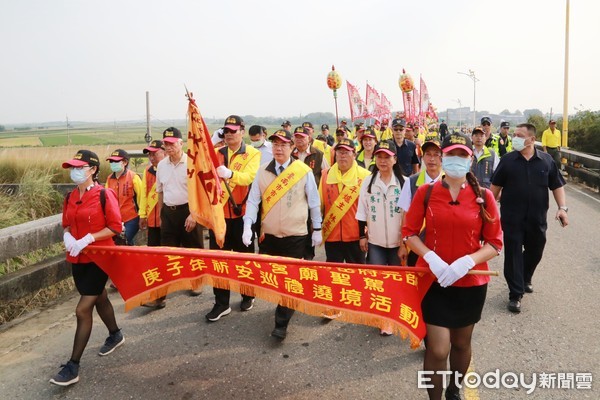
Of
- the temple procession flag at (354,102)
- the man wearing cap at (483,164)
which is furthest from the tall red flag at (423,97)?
the man wearing cap at (483,164)

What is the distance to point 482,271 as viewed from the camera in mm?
2822

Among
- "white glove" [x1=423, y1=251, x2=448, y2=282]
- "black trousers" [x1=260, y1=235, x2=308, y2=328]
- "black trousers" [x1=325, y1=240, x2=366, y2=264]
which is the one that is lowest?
"black trousers" [x1=325, y1=240, x2=366, y2=264]

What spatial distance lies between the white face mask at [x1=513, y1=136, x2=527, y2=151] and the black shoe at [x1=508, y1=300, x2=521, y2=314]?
167cm

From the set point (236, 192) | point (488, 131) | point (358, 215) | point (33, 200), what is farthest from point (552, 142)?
point (33, 200)

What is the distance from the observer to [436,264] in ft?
9.25

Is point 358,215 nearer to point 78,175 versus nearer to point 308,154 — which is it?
point 78,175

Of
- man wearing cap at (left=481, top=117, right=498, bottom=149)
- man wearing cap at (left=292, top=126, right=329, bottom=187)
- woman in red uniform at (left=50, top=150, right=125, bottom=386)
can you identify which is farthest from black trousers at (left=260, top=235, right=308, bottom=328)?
man wearing cap at (left=481, top=117, right=498, bottom=149)

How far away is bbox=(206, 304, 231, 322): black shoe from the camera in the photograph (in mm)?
4848

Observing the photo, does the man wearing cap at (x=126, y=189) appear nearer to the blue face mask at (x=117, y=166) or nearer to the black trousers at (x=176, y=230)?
the blue face mask at (x=117, y=166)

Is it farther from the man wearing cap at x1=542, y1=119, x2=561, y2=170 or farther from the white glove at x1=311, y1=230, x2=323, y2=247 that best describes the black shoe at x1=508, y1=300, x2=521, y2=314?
the man wearing cap at x1=542, y1=119, x2=561, y2=170

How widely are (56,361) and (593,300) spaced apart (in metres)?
5.58

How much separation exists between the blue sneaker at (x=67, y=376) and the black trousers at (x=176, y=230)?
6.08ft

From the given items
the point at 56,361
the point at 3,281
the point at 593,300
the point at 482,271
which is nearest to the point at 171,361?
the point at 56,361

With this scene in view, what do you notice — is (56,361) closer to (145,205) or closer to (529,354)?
(145,205)
